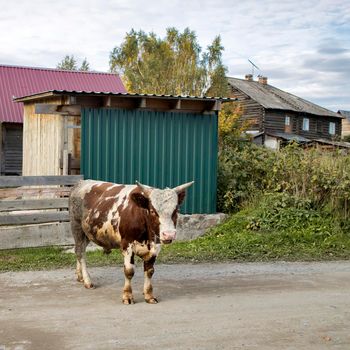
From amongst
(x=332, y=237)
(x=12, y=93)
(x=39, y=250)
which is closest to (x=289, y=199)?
(x=332, y=237)

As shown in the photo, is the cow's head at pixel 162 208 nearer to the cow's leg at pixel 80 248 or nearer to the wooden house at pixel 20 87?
the cow's leg at pixel 80 248

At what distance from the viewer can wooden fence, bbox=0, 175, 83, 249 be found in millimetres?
11219

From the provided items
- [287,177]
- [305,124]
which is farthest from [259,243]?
[305,124]

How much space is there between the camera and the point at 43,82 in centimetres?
2745

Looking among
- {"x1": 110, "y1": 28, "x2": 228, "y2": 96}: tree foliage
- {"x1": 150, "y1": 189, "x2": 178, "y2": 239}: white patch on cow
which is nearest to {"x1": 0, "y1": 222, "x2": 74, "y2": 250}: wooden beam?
{"x1": 150, "y1": 189, "x2": 178, "y2": 239}: white patch on cow

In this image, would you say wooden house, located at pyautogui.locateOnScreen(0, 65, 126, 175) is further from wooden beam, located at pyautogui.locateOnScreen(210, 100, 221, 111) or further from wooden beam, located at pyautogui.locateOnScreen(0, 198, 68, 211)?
wooden beam, located at pyautogui.locateOnScreen(0, 198, 68, 211)

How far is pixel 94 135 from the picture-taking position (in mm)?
12719

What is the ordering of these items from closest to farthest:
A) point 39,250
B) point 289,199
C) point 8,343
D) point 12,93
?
point 8,343
point 39,250
point 289,199
point 12,93

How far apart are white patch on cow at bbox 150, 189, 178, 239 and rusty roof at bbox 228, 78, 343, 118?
38.8m

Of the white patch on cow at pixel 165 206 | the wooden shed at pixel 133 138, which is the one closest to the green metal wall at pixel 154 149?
the wooden shed at pixel 133 138

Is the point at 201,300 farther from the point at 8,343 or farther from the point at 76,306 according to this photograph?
the point at 8,343

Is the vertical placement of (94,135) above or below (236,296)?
above

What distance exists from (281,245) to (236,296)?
4.04m

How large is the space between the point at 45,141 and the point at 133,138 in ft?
8.17
